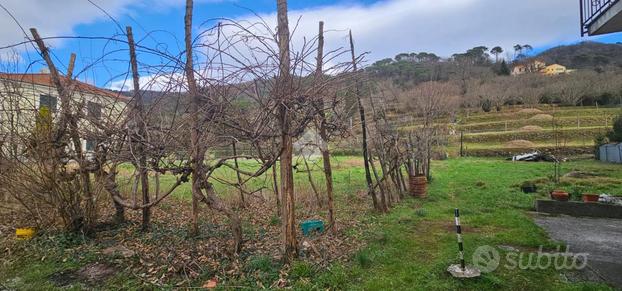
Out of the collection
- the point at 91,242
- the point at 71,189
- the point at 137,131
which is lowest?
the point at 91,242

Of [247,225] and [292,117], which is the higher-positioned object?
[292,117]

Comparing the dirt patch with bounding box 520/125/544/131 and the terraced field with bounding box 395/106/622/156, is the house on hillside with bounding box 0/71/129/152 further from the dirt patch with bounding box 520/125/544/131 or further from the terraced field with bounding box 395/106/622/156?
the dirt patch with bounding box 520/125/544/131

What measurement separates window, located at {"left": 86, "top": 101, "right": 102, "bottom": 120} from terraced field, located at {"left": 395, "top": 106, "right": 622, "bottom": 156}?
64.2 ft

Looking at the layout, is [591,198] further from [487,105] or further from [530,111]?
[487,105]

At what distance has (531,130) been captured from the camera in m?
30.6

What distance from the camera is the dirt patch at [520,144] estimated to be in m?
26.1

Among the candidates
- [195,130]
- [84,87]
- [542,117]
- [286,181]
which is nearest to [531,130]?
[542,117]

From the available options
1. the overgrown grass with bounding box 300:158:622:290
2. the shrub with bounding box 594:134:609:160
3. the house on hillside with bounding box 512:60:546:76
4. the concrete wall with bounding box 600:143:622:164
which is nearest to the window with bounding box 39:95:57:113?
the overgrown grass with bounding box 300:158:622:290

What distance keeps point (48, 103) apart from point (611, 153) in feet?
80.4

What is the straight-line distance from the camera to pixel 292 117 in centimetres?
409

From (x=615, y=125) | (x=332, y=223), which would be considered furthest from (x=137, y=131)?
(x=615, y=125)

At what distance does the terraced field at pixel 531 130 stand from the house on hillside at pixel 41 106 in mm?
19540

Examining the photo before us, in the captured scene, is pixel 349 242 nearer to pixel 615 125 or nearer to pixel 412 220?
pixel 412 220

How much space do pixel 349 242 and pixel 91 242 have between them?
3923 millimetres
